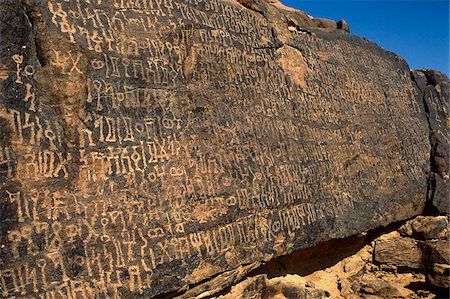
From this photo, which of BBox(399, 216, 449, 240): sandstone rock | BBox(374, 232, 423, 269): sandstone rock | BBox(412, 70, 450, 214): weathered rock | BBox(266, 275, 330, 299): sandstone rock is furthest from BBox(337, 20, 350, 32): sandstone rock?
BBox(266, 275, 330, 299): sandstone rock

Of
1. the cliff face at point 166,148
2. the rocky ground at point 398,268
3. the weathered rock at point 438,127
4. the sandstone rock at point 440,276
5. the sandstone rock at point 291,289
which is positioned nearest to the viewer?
the cliff face at point 166,148

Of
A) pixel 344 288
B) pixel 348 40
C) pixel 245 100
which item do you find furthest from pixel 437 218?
pixel 245 100

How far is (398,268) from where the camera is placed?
5406mm

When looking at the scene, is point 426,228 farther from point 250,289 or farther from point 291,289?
point 250,289

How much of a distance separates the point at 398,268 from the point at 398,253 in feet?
0.60

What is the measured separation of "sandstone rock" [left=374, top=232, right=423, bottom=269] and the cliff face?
0.41 metres

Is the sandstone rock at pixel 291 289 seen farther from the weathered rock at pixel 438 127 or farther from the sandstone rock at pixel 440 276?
the weathered rock at pixel 438 127

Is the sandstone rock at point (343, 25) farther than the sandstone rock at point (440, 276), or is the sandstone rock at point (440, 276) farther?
the sandstone rock at point (343, 25)

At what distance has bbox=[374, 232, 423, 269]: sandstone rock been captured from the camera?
5398 mm

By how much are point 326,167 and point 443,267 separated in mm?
2002

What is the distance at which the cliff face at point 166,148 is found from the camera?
2.78 m

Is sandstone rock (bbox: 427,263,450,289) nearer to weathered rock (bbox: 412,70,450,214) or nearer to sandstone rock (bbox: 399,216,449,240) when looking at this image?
sandstone rock (bbox: 399,216,449,240)

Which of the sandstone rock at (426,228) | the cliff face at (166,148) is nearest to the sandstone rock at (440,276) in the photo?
the sandstone rock at (426,228)

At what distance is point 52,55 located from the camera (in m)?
3.00
